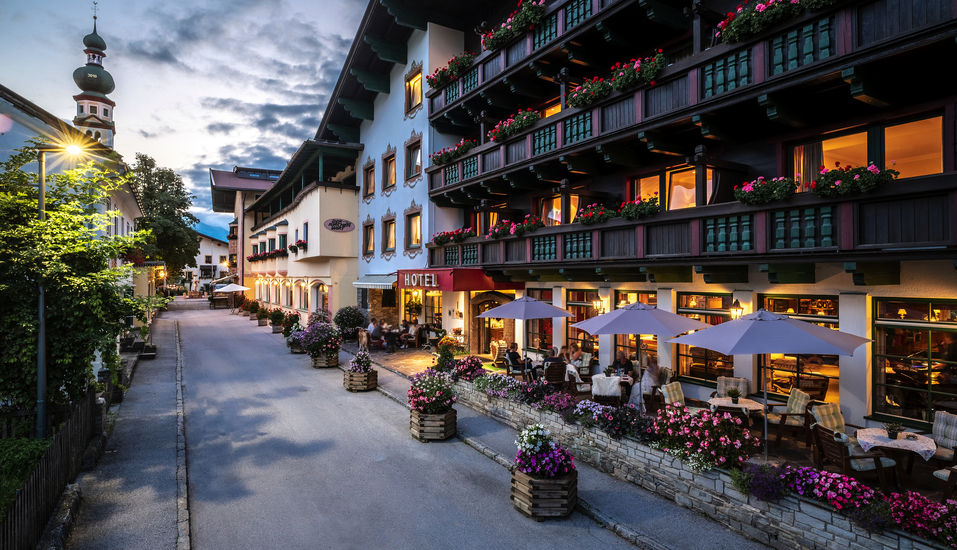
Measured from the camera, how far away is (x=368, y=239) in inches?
1100

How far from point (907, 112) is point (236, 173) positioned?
204 feet

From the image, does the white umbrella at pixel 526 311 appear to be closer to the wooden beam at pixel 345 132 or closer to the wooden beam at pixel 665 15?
the wooden beam at pixel 665 15

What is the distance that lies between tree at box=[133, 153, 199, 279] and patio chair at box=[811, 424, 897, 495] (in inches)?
1886

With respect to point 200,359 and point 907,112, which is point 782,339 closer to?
point 907,112

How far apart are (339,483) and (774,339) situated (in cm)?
770

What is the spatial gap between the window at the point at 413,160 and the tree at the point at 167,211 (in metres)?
30.4

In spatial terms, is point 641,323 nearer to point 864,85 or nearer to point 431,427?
point 431,427

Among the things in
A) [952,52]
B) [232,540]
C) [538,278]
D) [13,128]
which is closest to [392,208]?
[538,278]

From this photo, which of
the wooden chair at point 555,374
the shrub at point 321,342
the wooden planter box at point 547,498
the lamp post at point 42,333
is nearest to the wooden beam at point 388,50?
the shrub at point 321,342

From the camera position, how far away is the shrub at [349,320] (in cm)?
2656

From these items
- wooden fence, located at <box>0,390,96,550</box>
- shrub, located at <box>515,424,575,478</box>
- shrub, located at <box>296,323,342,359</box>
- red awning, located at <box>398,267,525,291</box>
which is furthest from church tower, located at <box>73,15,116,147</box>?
shrub, located at <box>515,424,575,478</box>

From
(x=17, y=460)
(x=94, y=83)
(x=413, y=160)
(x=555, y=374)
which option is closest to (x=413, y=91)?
(x=413, y=160)

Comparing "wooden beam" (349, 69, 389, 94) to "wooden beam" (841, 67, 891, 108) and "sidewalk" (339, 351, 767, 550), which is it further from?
"wooden beam" (841, 67, 891, 108)

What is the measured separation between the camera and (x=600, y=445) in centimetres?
915
